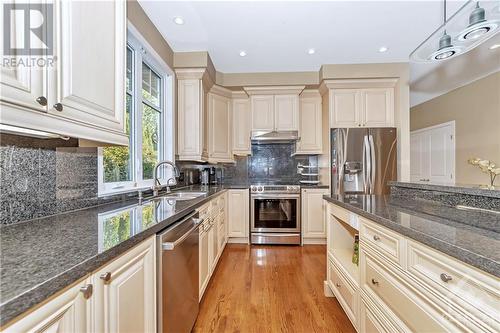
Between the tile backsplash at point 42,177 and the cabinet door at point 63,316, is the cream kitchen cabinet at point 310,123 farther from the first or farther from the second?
the cabinet door at point 63,316

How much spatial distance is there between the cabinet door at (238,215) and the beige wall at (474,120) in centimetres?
376

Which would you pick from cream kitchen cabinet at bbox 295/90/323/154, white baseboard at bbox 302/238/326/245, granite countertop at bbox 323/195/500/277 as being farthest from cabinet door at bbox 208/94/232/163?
granite countertop at bbox 323/195/500/277

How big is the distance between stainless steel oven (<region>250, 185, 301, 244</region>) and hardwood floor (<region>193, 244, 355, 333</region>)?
40cm

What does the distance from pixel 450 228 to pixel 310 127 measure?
115 inches

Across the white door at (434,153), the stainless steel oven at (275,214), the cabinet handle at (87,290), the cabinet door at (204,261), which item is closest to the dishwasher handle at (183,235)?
the cabinet door at (204,261)

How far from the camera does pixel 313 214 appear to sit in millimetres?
3408

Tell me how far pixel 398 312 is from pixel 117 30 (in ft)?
6.43

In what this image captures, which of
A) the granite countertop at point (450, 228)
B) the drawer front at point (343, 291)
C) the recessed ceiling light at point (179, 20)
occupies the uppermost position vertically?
the recessed ceiling light at point (179, 20)

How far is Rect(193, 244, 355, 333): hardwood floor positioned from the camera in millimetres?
1691

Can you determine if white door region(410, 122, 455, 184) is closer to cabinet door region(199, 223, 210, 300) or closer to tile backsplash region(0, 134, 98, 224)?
cabinet door region(199, 223, 210, 300)

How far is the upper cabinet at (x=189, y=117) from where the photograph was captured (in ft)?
9.89

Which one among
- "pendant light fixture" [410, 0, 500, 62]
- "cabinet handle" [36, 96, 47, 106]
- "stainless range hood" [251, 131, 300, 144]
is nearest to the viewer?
"cabinet handle" [36, 96, 47, 106]

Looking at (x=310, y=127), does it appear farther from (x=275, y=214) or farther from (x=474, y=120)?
(x=474, y=120)

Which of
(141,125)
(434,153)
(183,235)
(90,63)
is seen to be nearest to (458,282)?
(183,235)
